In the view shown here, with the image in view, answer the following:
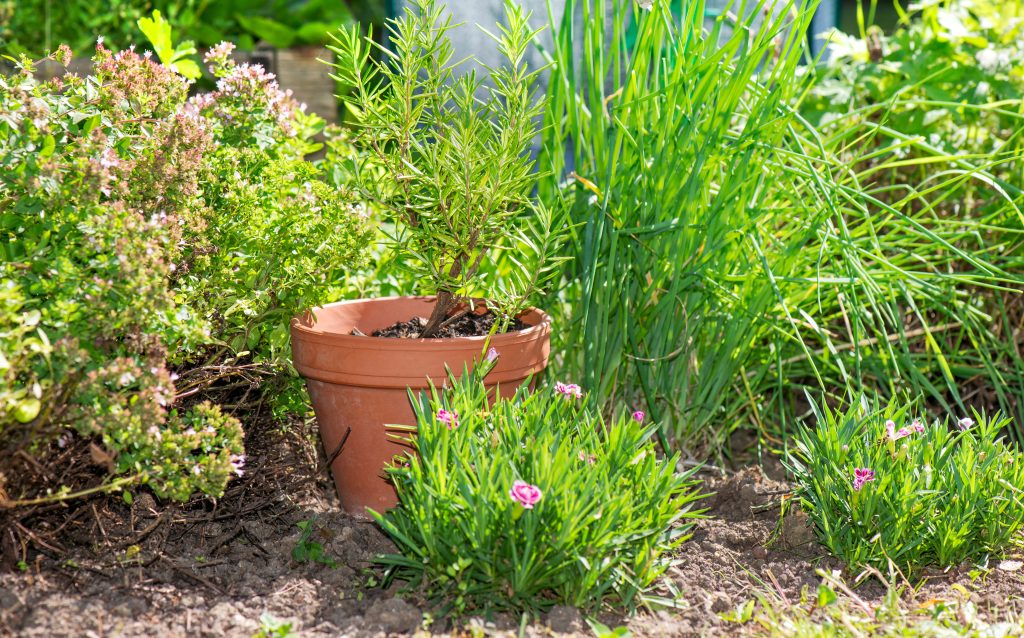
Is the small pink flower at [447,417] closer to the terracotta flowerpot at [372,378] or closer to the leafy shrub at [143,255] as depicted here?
the terracotta flowerpot at [372,378]

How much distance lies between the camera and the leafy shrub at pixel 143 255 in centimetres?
150

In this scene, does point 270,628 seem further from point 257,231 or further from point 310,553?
point 257,231

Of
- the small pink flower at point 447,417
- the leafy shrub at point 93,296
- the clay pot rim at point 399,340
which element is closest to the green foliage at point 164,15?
the clay pot rim at point 399,340

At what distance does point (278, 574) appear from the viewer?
1744 millimetres

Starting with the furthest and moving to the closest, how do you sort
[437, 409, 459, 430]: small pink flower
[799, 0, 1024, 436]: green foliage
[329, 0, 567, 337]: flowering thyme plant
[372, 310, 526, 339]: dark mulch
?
1. [799, 0, 1024, 436]: green foliage
2. [372, 310, 526, 339]: dark mulch
3. [329, 0, 567, 337]: flowering thyme plant
4. [437, 409, 459, 430]: small pink flower

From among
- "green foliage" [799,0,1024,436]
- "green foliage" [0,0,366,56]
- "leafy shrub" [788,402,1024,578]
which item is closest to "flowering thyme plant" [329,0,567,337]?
"leafy shrub" [788,402,1024,578]

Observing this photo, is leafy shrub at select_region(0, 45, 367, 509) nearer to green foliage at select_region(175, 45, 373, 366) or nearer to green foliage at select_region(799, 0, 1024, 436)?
green foliage at select_region(175, 45, 373, 366)

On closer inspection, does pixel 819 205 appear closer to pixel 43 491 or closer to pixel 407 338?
pixel 407 338

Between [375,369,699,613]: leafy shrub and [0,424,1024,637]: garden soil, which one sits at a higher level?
[375,369,699,613]: leafy shrub

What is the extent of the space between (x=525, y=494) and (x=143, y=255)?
71 centimetres

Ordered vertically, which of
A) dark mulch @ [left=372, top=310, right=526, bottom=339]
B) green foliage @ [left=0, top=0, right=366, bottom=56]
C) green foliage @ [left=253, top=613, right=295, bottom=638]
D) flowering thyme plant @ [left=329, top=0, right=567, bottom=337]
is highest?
green foliage @ [left=0, top=0, right=366, bottom=56]

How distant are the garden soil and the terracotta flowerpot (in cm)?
10

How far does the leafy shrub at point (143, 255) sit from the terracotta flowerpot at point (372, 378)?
0.13 m

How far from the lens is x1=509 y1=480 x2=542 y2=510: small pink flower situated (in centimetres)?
145
